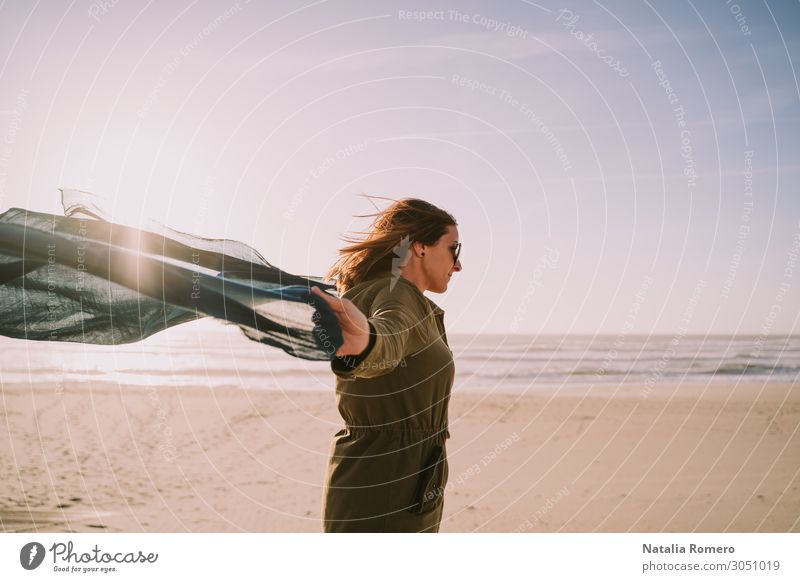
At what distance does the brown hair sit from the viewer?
3646 millimetres

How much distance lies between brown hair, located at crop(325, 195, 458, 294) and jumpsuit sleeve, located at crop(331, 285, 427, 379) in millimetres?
421

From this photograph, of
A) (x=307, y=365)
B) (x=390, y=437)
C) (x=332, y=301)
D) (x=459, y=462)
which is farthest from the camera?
(x=307, y=365)

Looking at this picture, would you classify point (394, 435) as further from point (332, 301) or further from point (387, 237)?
point (332, 301)

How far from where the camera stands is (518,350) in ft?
105

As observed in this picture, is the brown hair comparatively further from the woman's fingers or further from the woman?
the woman's fingers

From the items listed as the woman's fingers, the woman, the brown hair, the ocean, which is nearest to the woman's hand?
the woman's fingers

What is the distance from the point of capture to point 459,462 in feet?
38.7

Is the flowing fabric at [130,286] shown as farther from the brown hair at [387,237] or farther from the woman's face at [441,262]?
the woman's face at [441,262]

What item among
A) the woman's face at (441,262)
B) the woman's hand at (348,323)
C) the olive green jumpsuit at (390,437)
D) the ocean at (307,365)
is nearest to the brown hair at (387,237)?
the woman's face at (441,262)

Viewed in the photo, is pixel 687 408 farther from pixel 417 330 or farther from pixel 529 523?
pixel 417 330

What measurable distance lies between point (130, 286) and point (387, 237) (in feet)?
3.96

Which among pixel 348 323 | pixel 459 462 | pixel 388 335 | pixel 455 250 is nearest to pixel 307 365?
pixel 459 462

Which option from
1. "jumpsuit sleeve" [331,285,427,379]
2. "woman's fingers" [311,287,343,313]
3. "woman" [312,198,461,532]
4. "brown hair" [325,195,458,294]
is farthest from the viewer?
"brown hair" [325,195,458,294]

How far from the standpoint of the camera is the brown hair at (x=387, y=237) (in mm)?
3646
